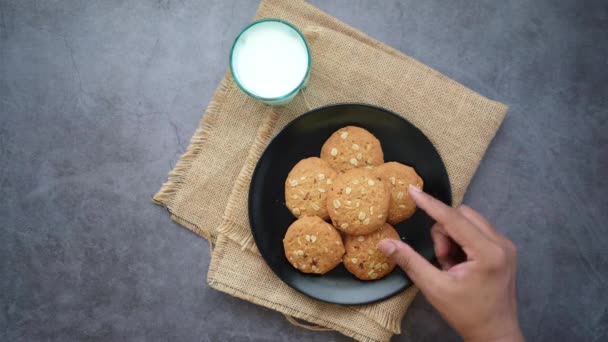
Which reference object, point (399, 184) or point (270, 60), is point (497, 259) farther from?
point (270, 60)

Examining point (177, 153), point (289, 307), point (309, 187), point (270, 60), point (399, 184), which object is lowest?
point (289, 307)

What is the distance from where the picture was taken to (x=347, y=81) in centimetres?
147

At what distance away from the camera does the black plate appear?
1.35 meters

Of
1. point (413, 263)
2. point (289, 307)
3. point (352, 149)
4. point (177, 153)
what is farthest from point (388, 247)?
point (177, 153)

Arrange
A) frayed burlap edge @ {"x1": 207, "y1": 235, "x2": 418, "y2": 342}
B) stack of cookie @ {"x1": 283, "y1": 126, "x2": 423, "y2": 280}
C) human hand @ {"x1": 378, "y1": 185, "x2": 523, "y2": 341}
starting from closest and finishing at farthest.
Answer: human hand @ {"x1": 378, "y1": 185, "x2": 523, "y2": 341}, stack of cookie @ {"x1": 283, "y1": 126, "x2": 423, "y2": 280}, frayed burlap edge @ {"x1": 207, "y1": 235, "x2": 418, "y2": 342}

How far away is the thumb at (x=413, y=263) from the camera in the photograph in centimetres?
116

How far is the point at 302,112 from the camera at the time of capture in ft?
4.87

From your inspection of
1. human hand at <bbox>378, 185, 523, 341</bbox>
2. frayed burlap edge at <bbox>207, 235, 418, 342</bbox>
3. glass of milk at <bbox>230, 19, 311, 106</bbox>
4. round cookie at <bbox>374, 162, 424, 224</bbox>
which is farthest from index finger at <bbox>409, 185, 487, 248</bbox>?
glass of milk at <bbox>230, 19, 311, 106</bbox>

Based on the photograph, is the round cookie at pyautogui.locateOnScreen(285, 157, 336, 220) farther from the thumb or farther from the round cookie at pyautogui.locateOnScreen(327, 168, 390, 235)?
the thumb

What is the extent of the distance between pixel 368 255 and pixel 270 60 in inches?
26.6

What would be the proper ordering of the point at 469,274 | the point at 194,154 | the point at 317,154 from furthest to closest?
the point at 194,154 → the point at 317,154 → the point at 469,274

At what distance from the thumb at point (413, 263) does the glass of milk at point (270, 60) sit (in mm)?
546

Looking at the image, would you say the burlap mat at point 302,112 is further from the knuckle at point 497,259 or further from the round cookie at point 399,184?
the knuckle at point 497,259

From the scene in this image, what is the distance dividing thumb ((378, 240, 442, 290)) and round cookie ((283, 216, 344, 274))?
0.15m
